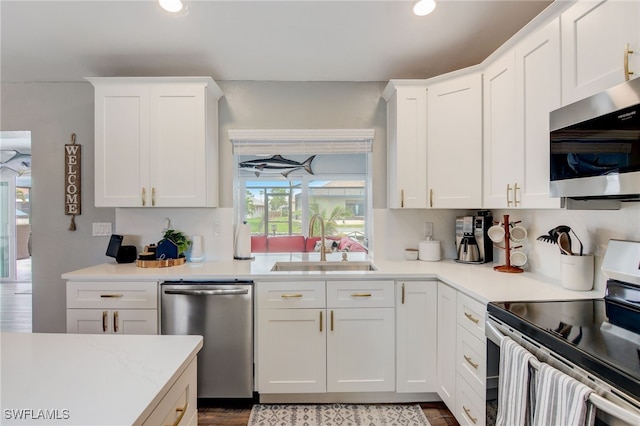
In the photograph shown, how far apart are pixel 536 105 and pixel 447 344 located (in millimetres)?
1447

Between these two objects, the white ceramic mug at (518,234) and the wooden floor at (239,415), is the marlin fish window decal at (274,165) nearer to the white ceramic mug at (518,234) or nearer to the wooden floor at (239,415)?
the wooden floor at (239,415)

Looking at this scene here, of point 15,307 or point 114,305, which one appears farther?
point 15,307

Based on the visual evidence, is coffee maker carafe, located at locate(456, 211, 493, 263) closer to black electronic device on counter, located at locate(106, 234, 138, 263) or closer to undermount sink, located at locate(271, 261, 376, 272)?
undermount sink, located at locate(271, 261, 376, 272)

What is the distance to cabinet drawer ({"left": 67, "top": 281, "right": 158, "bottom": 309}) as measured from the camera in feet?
6.93

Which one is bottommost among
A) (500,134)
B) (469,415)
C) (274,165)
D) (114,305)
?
(469,415)

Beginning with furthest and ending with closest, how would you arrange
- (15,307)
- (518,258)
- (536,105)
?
(15,307), (518,258), (536,105)

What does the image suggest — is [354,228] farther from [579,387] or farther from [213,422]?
[579,387]

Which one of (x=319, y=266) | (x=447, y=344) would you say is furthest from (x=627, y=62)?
(x=319, y=266)

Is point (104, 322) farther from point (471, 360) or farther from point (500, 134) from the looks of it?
point (500, 134)

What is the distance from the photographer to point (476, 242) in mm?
2465

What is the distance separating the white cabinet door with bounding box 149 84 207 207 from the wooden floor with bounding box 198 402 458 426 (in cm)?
146

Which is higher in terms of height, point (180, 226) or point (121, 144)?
point (121, 144)

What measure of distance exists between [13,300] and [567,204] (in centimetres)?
708

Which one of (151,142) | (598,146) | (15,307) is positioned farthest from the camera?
(15,307)
